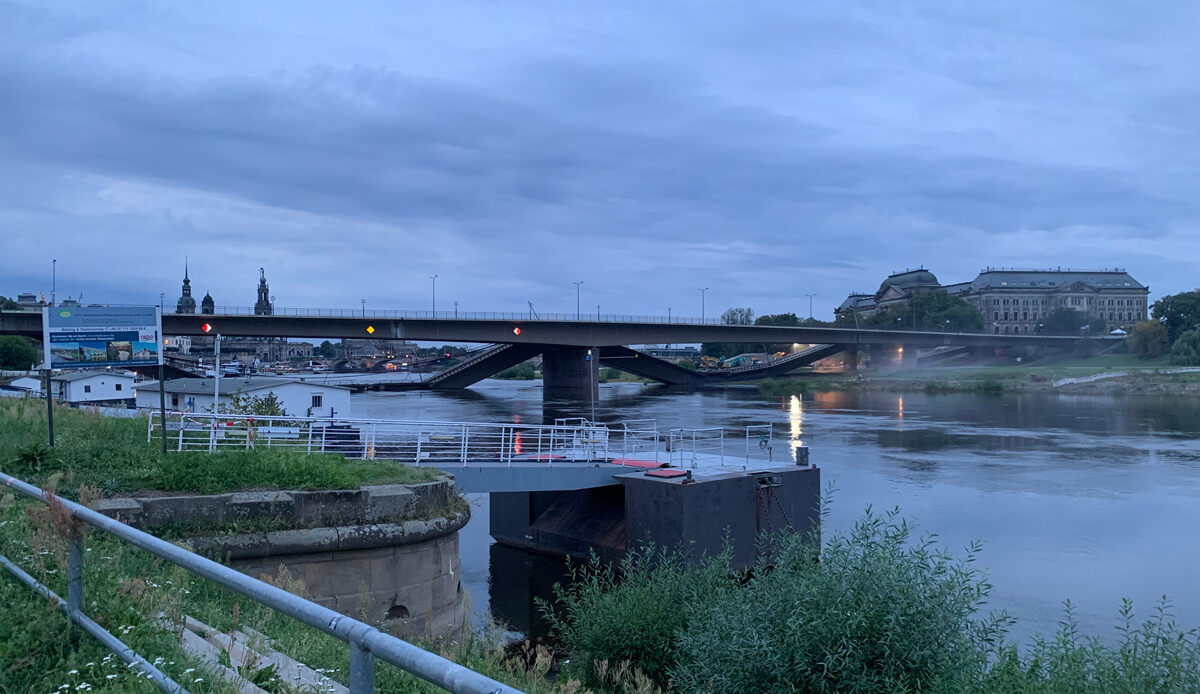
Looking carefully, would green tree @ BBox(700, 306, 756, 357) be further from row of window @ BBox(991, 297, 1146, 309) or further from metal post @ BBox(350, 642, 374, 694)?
metal post @ BBox(350, 642, 374, 694)

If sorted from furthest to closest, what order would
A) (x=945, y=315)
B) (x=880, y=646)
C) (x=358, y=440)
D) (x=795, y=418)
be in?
(x=945, y=315) < (x=795, y=418) < (x=358, y=440) < (x=880, y=646)

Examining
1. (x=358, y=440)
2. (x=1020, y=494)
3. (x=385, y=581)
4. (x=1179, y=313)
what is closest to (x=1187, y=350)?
(x=1179, y=313)

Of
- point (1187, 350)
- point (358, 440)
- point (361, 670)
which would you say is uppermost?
point (1187, 350)

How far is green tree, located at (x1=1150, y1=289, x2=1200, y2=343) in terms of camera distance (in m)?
115

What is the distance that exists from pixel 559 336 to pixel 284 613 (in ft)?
228

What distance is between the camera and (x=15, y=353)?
10088 cm

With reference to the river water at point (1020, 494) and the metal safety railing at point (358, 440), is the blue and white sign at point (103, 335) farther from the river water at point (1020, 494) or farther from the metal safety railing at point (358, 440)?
the river water at point (1020, 494)

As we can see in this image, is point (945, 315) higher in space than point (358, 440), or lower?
higher

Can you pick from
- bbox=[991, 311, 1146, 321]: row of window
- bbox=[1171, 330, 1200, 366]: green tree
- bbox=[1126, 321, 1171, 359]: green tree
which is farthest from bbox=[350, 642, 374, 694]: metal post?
bbox=[991, 311, 1146, 321]: row of window

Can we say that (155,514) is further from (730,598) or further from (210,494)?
(730,598)

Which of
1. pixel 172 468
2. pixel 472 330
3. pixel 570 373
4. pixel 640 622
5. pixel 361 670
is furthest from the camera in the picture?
pixel 570 373

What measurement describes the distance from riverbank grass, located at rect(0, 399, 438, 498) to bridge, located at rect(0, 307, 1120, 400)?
93.1 ft

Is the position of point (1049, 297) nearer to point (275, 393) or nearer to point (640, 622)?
point (275, 393)

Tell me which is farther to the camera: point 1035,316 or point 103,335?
point 1035,316
